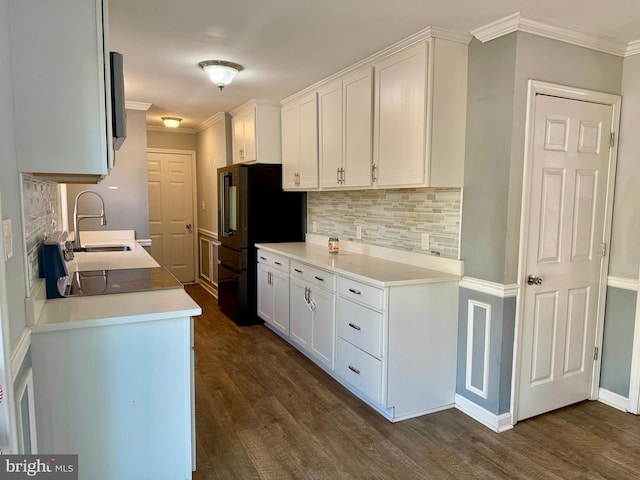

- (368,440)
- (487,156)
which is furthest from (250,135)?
(368,440)

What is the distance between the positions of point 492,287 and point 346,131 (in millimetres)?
1604

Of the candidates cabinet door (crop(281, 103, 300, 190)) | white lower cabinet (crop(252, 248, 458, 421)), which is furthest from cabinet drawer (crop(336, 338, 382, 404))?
cabinet door (crop(281, 103, 300, 190))

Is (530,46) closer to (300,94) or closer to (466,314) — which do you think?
(466,314)

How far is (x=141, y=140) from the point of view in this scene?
15.5ft

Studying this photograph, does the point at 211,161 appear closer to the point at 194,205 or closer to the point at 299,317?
the point at 194,205

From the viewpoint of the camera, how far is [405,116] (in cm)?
272

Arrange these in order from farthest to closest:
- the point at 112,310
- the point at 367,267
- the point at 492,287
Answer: the point at 367,267
the point at 492,287
the point at 112,310

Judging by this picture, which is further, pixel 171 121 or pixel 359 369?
pixel 171 121

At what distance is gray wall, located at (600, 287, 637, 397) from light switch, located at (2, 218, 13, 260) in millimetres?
3237

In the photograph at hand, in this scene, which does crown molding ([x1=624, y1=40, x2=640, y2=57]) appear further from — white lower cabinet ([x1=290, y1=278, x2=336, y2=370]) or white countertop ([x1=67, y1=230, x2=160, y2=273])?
white countertop ([x1=67, y1=230, x2=160, y2=273])

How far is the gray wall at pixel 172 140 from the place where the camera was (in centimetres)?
630

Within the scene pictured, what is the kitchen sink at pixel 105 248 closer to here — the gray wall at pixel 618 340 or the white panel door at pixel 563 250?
the white panel door at pixel 563 250

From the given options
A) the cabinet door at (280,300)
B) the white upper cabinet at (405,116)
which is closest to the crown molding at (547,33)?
the white upper cabinet at (405,116)

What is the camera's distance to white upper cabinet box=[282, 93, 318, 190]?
3.83m
